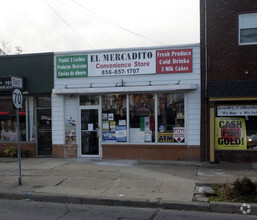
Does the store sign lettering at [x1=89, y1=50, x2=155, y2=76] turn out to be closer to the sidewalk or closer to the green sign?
the green sign

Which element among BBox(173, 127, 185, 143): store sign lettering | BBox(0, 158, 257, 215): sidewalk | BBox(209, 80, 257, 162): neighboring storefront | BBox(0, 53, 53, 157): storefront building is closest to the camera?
BBox(0, 158, 257, 215): sidewalk

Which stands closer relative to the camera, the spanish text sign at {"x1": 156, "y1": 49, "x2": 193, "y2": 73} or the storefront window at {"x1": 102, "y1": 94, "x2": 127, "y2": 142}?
the spanish text sign at {"x1": 156, "y1": 49, "x2": 193, "y2": 73}

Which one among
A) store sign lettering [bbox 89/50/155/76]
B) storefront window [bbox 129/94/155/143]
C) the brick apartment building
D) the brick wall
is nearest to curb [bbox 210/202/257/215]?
the brick apartment building

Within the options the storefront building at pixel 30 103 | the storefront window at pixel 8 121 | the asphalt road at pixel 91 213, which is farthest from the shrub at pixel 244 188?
the storefront window at pixel 8 121

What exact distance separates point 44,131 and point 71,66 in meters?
3.16

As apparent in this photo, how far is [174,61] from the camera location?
449 inches

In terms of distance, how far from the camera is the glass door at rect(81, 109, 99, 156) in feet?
40.7

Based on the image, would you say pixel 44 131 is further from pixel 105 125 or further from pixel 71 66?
pixel 71 66

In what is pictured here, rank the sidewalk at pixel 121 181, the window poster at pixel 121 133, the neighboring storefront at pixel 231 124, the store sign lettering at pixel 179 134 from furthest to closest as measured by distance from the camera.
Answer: the window poster at pixel 121 133
the store sign lettering at pixel 179 134
the neighboring storefront at pixel 231 124
the sidewalk at pixel 121 181

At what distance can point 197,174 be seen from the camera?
9188 millimetres

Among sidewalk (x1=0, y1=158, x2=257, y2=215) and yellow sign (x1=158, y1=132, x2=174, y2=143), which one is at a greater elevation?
yellow sign (x1=158, y1=132, x2=174, y2=143)

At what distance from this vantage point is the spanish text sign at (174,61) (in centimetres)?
1128

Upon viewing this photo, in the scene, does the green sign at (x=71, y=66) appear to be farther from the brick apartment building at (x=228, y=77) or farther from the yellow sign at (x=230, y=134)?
the yellow sign at (x=230, y=134)

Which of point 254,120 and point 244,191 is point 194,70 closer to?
point 254,120
